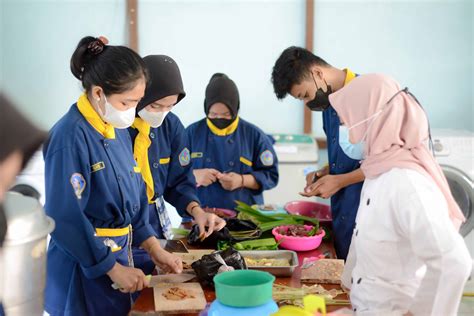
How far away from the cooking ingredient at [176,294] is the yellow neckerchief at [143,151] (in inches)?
28.1

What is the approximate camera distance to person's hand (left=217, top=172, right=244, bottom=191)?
3109 millimetres

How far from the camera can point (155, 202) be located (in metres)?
2.37

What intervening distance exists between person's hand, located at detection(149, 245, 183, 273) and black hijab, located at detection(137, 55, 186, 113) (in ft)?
2.08

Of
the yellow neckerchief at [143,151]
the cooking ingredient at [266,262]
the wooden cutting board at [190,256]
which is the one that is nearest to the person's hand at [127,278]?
the wooden cutting board at [190,256]

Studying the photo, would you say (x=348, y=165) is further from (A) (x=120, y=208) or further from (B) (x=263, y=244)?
(A) (x=120, y=208)

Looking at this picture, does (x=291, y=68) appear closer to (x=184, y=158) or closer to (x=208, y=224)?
(x=184, y=158)

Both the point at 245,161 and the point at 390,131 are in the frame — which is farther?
the point at 245,161

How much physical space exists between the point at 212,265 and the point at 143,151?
75 cm

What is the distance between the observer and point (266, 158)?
10.9ft

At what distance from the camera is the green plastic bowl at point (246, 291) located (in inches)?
49.8

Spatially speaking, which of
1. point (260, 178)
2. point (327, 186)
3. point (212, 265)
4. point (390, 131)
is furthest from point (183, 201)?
point (390, 131)

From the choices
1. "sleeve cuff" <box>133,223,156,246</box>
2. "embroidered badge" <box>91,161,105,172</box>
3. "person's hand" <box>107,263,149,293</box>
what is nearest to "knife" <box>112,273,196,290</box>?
"person's hand" <box>107,263,149,293</box>

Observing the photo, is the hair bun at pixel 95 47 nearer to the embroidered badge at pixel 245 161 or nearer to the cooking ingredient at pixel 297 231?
the cooking ingredient at pixel 297 231

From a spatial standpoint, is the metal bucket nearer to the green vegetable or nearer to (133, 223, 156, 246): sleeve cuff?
(133, 223, 156, 246): sleeve cuff
